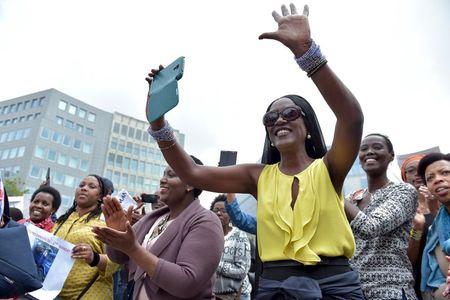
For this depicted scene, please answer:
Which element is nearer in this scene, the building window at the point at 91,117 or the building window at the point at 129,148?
the building window at the point at 91,117

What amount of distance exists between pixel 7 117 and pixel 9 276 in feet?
207

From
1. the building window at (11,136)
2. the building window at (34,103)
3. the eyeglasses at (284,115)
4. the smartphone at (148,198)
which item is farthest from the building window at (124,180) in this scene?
the eyeglasses at (284,115)

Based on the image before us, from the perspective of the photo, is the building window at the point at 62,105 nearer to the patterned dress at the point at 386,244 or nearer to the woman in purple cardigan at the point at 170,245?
the woman in purple cardigan at the point at 170,245

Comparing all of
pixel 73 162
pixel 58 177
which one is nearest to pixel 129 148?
pixel 73 162

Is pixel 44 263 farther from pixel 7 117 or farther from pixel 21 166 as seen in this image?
pixel 7 117

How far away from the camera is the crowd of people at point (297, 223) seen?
68.9 inches

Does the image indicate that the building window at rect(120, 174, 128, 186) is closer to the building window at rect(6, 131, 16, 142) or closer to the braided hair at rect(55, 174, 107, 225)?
the building window at rect(6, 131, 16, 142)

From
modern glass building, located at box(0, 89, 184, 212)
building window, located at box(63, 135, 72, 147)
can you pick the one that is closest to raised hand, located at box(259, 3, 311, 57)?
modern glass building, located at box(0, 89, 184, 212)

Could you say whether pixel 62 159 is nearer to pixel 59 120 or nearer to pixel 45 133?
pixel 45 133

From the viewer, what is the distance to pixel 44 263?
11.2 feet

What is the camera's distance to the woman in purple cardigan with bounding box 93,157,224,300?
217 cm

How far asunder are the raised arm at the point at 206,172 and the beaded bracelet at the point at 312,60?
28.4 inches

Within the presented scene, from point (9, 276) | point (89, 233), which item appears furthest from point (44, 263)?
point (9, 276)

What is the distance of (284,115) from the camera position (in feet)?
6.98
